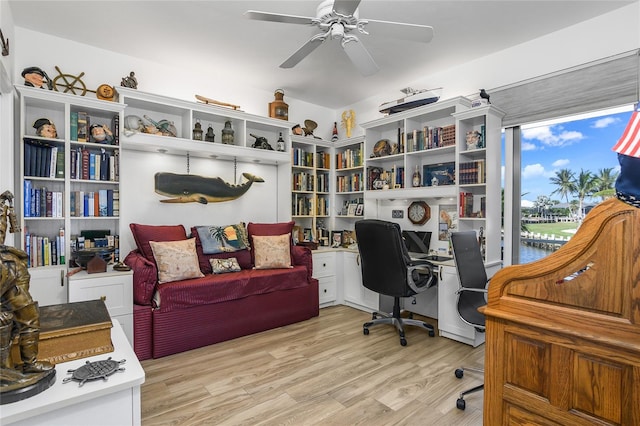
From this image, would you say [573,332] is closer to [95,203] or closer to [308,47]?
[308,47]

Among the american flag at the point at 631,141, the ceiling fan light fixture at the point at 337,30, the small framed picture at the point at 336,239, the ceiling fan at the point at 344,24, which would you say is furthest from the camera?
the small framed picture at the point at 336,239

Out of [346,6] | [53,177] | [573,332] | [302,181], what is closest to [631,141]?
[573,332]

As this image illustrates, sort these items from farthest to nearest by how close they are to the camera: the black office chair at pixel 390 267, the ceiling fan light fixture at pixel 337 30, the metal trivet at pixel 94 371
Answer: the black office chair at pixel 390 267
the ceiling fan light fixture at pixel 337 30
the metal trivet at pixel 94 371

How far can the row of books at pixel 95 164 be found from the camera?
2.93 m

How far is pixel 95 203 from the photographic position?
3.04 metres

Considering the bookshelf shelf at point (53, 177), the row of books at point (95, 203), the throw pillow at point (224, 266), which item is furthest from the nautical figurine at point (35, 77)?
the throw pillow at point (224, 266)

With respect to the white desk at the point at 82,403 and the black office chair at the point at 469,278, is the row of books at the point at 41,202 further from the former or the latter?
the black office chair at the point at 469,278

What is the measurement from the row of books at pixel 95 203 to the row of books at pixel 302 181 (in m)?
2.06

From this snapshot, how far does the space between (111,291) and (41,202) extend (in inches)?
39.3

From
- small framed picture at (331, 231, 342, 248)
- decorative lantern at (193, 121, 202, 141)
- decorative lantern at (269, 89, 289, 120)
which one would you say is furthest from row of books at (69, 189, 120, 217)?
small framed picture at (331, 231, 342, 248)

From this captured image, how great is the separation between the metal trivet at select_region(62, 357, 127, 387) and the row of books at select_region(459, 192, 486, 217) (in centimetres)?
307

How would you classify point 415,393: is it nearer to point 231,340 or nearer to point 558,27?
point 231,340

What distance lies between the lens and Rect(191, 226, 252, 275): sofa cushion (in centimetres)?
333

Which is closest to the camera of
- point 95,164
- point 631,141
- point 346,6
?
point 631,141
